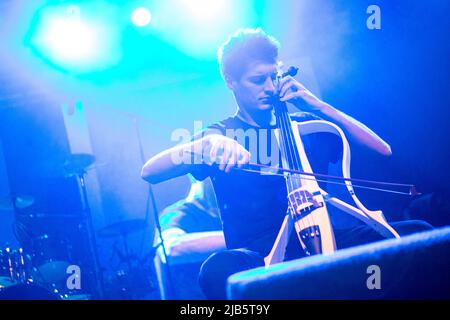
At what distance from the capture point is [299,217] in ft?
5.57

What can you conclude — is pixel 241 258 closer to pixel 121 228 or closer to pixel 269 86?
pixel 269 86

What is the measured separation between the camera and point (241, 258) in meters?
1.61

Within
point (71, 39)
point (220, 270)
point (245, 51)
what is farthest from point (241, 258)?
point (71, 39)

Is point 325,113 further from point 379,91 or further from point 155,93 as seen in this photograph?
point 155,93

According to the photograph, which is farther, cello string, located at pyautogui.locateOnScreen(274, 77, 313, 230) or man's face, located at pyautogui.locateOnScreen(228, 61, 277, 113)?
man's face, located at pyautogui.locateOnScreen(228, 61, 277, 113)

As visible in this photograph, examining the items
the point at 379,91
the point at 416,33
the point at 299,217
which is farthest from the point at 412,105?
the point at 299,217

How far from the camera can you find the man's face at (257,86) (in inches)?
83.4

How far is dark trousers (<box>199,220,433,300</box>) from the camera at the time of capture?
5.18 ft

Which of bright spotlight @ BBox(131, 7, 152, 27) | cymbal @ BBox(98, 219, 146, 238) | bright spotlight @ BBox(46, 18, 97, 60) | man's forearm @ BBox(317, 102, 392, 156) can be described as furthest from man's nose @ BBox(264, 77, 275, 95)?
cymbal @ BBox(98, 219, 146, 238)

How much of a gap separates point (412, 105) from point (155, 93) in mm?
2176

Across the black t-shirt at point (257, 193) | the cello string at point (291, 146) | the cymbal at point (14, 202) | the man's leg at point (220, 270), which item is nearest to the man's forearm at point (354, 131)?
the black t-shirt at point (257, 193)

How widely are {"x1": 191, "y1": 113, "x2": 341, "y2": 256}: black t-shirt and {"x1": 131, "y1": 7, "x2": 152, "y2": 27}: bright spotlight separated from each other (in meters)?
1.61

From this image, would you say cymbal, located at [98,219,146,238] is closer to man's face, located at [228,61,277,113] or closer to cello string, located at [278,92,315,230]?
man's face, located at [228,61,277,113]

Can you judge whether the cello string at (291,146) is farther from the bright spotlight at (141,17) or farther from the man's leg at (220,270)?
the bright spotlight at (141,17)
